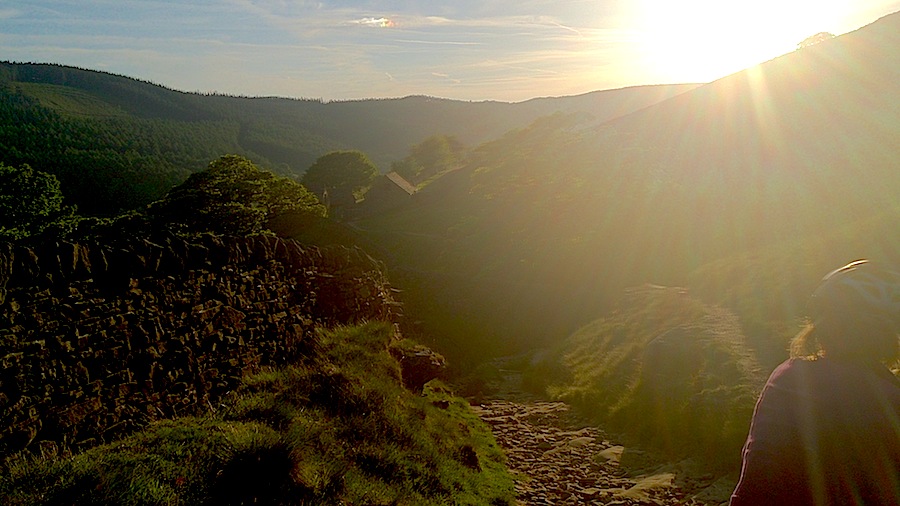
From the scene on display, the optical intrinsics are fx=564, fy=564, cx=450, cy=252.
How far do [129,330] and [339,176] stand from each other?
66.9 meters

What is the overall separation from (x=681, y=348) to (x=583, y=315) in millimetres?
8459

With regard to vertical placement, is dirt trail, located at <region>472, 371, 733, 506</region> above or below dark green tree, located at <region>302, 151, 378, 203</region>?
below

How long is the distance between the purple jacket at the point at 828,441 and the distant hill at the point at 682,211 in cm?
1354

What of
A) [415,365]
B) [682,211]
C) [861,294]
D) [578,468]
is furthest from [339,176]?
[861,294]

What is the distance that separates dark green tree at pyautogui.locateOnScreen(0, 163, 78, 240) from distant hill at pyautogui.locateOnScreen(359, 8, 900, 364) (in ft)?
76.2

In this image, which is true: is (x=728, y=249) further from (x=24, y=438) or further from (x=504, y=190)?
(x=24, y=438)

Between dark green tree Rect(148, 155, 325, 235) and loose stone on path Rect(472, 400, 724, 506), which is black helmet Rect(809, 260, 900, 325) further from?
dark green tree Rect(148, 155, 325, 235)

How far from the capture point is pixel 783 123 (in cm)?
4403

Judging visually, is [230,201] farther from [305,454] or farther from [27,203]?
[305,454]

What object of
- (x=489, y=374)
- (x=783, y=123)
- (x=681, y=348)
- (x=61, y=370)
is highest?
(x=783, y=123)

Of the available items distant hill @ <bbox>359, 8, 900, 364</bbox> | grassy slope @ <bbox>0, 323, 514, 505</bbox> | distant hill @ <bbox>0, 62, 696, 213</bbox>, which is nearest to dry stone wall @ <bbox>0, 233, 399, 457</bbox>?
grassy slope @ <bbox>0, 323, 514, 505</bbox>

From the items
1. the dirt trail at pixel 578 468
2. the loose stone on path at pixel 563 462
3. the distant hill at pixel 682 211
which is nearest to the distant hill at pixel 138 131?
the distant hill at pixel 682 211

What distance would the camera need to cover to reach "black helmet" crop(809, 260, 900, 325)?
2.46m

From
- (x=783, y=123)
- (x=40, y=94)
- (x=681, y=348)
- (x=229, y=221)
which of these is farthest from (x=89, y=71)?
(x=681, y=348)
